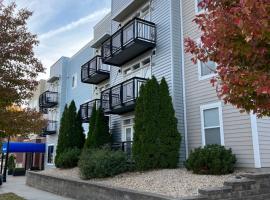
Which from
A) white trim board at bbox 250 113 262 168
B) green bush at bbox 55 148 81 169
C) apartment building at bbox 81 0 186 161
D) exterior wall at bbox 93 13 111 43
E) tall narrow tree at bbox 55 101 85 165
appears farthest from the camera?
exterior wall at bbox 93 13 111 43

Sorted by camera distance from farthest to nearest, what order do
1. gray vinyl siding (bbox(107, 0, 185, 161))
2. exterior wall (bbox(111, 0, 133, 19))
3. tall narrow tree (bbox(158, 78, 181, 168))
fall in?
exterior wall (bbox(111, 0, 133, 19)), gray vinyl siding (bbox(107, 0, 185, 161)), tall narrow tree (bbox(158, 78, 181, 168))

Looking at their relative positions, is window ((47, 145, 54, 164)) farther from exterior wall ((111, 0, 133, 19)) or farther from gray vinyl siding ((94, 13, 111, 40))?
exterior wall ((111, 0, 133, 19))

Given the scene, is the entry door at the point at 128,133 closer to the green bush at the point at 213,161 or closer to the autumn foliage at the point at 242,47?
the green bush at the point at 213,161

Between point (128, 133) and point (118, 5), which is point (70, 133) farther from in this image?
point (118, 5)

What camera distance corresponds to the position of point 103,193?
1082cm

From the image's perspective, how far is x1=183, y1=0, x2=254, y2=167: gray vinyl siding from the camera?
11.6 m

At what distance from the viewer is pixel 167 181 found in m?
10.5

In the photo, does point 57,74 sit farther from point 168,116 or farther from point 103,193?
point 103,193

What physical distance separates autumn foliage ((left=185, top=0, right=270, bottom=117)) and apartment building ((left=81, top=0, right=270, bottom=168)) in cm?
668

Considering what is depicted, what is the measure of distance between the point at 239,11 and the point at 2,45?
26.2ft

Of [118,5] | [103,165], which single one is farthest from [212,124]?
[118,5]

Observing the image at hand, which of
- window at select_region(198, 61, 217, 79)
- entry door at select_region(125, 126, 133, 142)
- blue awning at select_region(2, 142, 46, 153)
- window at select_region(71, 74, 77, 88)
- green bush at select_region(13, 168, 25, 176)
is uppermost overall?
window at select_region(71, 74, 77, 88)

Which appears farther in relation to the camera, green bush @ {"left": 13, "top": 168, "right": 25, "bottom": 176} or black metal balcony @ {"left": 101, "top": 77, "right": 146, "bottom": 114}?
green bush @ {"left": 13, "top": 168, "right": 25, "bottom": 176}

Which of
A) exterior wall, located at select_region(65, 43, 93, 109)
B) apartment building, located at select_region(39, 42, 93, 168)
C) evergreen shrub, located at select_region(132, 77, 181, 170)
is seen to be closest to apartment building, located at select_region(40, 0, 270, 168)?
evergreen shrub, located at select_region(132, 77, 181, 170)
